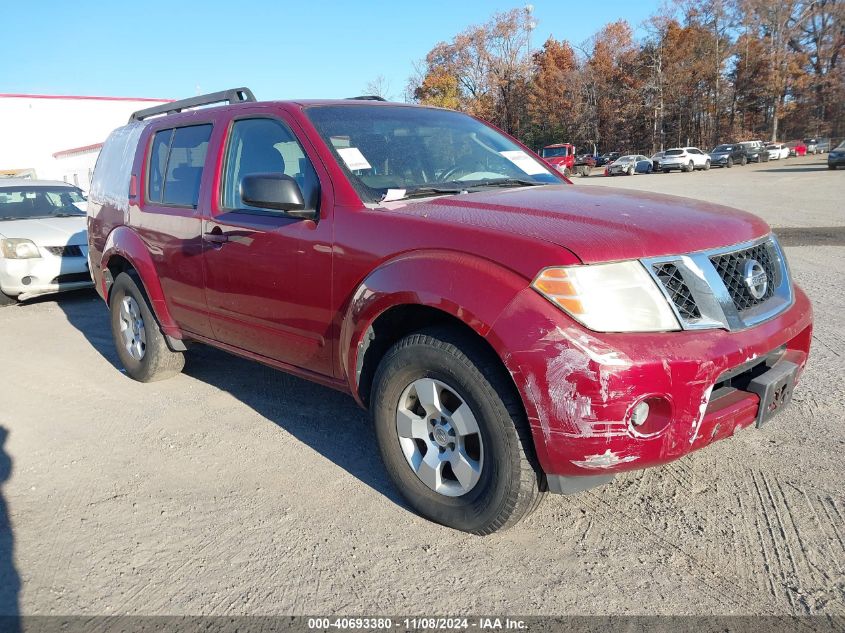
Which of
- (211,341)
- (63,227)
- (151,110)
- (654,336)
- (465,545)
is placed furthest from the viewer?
(63,227)

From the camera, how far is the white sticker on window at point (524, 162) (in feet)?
13.0

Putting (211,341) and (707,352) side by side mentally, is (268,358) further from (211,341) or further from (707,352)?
(707,352)

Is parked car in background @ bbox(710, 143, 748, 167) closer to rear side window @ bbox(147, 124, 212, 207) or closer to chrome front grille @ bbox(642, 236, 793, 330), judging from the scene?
rear side window @ bbox(147, 124, 212, 207)

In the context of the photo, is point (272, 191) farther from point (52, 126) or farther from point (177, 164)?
point (52, 126)

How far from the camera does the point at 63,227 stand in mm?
8648

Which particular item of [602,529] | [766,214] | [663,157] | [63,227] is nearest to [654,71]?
[663,157]

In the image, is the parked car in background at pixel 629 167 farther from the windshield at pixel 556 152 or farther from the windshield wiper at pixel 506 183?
the windshield wiper at pixel 506 183

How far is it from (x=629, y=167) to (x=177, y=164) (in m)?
43.8

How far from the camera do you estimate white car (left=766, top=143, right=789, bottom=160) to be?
47.6 metres

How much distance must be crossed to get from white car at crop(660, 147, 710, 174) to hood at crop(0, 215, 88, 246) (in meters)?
40.6

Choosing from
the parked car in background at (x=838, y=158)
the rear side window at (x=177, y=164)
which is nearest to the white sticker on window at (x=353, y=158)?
the rear side window at (x=177, y=164)

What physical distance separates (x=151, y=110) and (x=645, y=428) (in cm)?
478

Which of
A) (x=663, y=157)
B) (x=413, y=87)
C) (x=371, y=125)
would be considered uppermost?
(x=413, y=87)

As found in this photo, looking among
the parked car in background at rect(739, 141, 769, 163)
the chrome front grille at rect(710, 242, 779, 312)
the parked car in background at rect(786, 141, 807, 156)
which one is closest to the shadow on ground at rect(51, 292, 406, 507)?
the chrome front grille at rect(710, 242, 779, 312)
